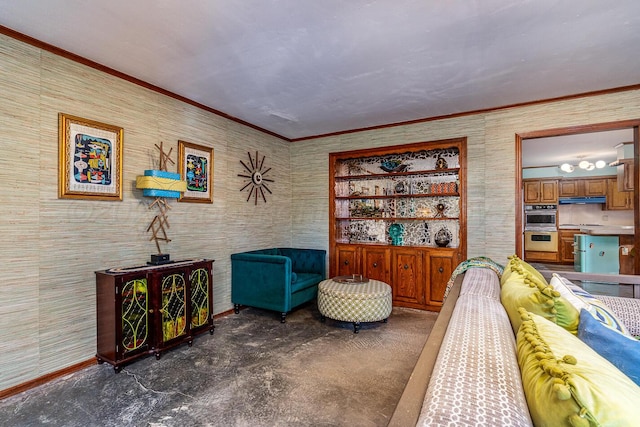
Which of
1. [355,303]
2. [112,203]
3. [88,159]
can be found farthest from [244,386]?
[88,159]

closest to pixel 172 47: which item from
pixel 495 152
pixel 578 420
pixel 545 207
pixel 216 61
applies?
pixel 216 61

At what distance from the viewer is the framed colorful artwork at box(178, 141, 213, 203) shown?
351 centimetres

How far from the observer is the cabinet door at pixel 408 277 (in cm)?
422

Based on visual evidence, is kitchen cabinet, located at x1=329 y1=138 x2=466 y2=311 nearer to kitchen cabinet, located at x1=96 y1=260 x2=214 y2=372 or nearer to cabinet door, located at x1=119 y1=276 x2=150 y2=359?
kitchen cabinet, located at x1=96 y1=260 x2=214 y2=372

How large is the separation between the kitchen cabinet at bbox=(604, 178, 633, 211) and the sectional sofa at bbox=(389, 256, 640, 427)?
8207 millimetres

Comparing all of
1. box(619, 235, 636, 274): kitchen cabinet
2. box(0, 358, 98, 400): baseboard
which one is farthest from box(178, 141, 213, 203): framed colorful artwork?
box(619, 235, 636, 274): kitchen cabinet

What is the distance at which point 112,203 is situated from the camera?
2840 millimetres

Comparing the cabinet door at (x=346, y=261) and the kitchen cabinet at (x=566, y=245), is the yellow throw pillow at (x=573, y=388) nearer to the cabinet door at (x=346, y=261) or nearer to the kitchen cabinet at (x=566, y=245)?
the cabinet door at (x=346, y=261)

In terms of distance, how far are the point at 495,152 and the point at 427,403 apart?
12.6ft

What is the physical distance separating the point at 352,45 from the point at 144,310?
281 centimetres

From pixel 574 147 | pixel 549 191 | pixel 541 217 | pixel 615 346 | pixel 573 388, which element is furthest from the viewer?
pixel 549 191

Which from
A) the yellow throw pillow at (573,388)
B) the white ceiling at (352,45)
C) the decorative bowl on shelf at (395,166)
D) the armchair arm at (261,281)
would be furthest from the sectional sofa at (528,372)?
the decorative bowl on shelf at (395,166)

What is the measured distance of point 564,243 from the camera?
741cm

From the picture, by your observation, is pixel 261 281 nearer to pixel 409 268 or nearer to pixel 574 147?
pixel 409 268
